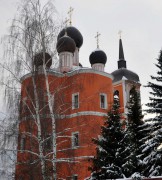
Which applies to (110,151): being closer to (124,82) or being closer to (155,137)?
(155,137)

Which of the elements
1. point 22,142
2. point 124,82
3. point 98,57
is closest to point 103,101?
point 98,57

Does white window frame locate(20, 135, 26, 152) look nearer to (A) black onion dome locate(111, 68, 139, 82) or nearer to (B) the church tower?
(B) the church tower

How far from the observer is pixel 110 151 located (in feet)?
49.4

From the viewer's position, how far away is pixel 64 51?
1057 inches

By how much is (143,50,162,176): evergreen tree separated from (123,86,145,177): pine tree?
0.58m

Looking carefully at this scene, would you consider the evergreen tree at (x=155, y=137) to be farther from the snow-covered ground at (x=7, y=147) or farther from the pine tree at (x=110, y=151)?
the snow-covered ground at (x=7, y=147)

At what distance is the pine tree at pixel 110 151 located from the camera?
14.6m

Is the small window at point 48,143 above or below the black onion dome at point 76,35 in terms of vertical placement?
below

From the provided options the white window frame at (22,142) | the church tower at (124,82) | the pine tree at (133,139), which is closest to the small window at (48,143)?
the white window frame at (22,142)

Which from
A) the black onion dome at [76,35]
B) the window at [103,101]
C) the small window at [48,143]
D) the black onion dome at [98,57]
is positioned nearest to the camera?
the small window at [48,143]

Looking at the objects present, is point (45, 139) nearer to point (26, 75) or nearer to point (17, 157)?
point (17, 157)

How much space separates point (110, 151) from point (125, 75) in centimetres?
2163

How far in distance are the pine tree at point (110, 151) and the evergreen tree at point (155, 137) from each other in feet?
4.26

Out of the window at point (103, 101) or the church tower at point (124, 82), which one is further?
the church tower at point (124, 82)
